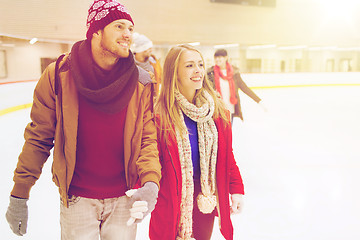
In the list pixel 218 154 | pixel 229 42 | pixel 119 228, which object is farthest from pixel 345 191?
pixel 229 42

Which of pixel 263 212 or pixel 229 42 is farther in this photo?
pixel 229 42

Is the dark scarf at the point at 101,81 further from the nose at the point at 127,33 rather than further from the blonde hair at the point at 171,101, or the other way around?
the blonde hair at the point at 171,101

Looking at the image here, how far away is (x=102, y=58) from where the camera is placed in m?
1.13

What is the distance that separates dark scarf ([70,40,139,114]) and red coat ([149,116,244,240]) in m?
0.36

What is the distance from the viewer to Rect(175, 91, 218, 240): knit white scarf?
143 centimetres

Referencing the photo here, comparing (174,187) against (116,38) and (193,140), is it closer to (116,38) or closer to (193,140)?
(193,140)

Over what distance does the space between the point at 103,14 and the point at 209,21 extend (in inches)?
574

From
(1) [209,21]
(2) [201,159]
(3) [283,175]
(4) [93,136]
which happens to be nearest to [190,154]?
(2) [201,159]

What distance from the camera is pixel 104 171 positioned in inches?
45.2

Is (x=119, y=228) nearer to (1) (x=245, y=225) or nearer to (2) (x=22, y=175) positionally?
(2) (x=22, y=175)

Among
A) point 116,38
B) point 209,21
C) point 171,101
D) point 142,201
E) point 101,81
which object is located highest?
point 209,21

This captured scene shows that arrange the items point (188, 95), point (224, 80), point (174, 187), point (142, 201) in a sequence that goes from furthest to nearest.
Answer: point (224, 80), point (188, 95), point (174, 187), point (142, 201)

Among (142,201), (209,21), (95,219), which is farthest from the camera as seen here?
(209,21)

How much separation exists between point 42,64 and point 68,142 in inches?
362
